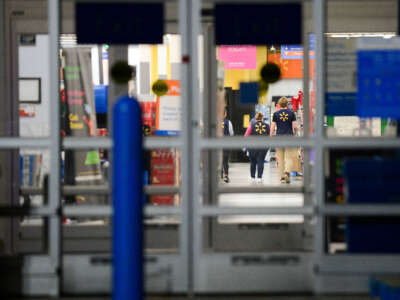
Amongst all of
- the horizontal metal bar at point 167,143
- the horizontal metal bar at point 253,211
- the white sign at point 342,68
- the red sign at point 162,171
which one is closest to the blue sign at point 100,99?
the red sign at point 162,171

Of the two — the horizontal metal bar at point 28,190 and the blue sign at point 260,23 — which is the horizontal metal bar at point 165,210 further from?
the horizontal metal bar at point 28,190

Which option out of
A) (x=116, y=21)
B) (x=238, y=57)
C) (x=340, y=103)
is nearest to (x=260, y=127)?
(x=238, y=57)

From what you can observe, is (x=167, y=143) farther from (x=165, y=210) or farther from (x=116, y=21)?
(x=116, y=21)

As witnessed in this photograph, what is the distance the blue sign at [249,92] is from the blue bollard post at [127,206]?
3.39m

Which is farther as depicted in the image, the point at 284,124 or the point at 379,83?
the point at 284,124

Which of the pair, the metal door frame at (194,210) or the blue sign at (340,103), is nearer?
the metal door frame at (194,210)

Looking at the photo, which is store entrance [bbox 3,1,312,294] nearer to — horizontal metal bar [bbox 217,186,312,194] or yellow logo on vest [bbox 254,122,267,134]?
horizontal metal bar [bbox 217,186,312,194]

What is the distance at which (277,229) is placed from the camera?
682cm

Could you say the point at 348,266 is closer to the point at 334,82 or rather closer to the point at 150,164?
the point at 334,82

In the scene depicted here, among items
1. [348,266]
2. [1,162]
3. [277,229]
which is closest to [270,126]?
[277,229]

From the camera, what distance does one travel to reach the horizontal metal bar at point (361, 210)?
4.81m

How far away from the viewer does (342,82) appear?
4.96 meters

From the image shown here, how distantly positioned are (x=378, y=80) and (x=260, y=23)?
1039 mm

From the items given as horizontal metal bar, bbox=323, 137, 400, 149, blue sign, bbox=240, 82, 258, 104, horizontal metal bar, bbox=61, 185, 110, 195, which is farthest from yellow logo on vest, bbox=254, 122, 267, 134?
horizontal metal bar, bbox=323, 137, 400, 149
